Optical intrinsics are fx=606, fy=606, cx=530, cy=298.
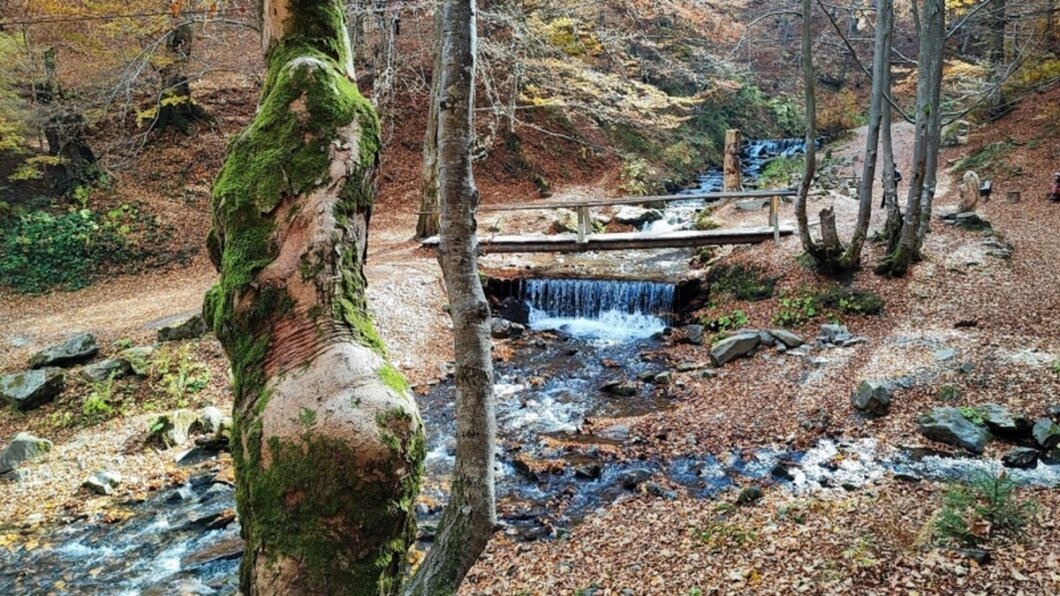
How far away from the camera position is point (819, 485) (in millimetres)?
5113

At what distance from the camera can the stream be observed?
5.02 metres

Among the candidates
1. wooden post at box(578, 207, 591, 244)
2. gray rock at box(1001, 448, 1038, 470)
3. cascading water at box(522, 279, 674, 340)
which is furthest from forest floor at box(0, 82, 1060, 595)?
wooden post at box(578, 207, 591, 244)

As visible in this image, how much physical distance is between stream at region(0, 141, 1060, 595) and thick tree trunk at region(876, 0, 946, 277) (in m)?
4.53

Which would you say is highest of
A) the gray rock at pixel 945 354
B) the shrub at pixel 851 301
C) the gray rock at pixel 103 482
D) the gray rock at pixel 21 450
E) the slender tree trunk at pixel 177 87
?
the slender tree trunk at pixel 177 87

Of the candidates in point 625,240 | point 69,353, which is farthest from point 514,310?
point 69,353

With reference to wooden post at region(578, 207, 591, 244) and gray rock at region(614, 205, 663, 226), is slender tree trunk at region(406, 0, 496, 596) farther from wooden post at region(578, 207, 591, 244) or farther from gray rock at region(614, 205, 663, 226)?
gray rock at region(614, 205, 663, 226)

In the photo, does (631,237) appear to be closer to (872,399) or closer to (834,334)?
(834,334)

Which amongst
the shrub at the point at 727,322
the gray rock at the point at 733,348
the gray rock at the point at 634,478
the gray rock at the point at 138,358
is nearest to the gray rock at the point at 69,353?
the gray rock at the point at 138,358

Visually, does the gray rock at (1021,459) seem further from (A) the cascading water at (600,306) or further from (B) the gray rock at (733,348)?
(A) the cascading water at (600,306)

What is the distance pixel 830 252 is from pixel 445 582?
28.6 feet

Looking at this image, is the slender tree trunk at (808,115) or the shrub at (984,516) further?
the slender tree trunk at (808,115)

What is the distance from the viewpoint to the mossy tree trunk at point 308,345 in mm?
1856

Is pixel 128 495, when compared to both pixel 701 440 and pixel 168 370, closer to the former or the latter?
pixel 168 370

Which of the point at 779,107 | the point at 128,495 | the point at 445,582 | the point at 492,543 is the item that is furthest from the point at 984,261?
the point at 779,107
